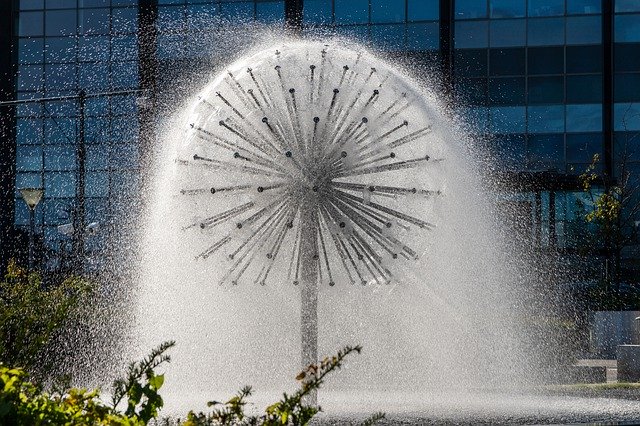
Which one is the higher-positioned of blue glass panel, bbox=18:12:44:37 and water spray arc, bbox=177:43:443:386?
blue glass panel, bbox=18:12:44:37

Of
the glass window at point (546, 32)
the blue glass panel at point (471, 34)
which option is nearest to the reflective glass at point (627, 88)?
the glass window at point (546, 32)

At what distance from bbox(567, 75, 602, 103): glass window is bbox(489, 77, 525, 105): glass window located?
158 cm

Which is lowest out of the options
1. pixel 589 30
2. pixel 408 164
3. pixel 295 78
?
pixel 408 164

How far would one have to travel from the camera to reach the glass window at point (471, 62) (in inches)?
1610

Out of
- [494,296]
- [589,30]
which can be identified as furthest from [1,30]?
[494,296]

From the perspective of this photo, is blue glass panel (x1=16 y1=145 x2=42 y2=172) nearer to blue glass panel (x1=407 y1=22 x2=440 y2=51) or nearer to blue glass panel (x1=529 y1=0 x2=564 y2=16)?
blue glass panel (x1=407 y1=22 x2=440 y2=51)

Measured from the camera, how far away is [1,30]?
45.0 metres

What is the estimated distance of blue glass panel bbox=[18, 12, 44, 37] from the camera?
45094mm

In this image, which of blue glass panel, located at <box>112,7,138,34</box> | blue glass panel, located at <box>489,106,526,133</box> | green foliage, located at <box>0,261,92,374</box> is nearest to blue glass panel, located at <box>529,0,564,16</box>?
blue glass panel, located at <box>489,106,526,133</box>

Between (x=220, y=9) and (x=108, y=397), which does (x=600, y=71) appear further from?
(x=108, y=397)

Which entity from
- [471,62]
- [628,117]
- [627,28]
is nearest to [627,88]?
[628,117]

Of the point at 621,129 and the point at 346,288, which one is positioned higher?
the point at 621,129

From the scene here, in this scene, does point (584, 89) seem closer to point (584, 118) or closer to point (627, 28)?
point (584, 118)

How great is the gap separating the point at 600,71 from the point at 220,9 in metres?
12.9
